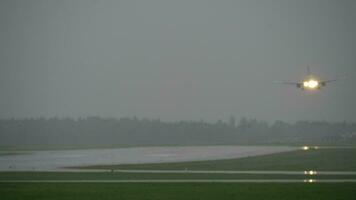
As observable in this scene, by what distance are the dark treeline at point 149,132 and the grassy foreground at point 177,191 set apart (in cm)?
10558

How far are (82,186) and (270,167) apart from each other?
19833 millimetres

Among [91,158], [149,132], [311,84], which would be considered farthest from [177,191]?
[149,132]

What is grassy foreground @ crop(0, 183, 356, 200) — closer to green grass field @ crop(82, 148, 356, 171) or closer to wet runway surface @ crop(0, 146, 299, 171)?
green grass field @ crop(82, 148, 356, 171)

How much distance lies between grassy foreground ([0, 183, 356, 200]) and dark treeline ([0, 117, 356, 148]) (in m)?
106

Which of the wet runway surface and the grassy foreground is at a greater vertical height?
the wet runway surface

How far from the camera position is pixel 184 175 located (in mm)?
42656

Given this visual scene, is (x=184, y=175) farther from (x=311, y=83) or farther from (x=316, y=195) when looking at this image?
(x=311, y=83)

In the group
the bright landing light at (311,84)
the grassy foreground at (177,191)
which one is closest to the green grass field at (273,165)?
the bright landing light at (311,84)

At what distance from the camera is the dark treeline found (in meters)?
148

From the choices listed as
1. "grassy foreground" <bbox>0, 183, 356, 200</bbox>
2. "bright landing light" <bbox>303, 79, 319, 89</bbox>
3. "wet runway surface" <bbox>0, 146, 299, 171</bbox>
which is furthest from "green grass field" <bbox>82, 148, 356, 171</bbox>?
"grassy foreground" <bbox>0, 183, 356, 200</bbox>

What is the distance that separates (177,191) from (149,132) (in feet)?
454

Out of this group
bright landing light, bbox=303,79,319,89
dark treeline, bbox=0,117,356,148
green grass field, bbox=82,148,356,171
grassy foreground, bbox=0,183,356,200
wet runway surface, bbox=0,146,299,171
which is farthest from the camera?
dark treeline, bbox=0,117,356,148

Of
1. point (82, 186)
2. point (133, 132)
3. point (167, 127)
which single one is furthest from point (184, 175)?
point (167, 127)

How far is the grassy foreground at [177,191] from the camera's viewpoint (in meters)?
29.4
